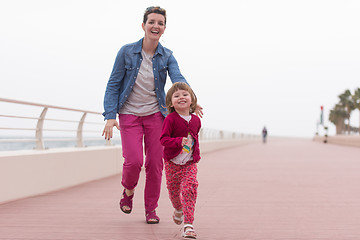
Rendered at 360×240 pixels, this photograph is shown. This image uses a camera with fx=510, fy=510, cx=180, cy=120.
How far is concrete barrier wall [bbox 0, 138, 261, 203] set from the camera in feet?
22.0

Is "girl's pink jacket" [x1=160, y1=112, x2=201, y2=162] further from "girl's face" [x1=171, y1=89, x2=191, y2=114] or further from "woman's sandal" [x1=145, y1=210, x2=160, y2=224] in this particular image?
"woman's sandal" [x1=145, y1=210, x2=160, y2=224]

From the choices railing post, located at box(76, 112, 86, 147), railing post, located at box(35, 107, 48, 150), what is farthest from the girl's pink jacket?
railing post, located at box(76, 112, 86, 147)

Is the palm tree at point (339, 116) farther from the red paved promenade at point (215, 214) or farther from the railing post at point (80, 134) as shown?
the red paved promenade at point (215, 214)

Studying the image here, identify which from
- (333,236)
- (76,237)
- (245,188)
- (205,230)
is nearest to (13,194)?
(76,237)

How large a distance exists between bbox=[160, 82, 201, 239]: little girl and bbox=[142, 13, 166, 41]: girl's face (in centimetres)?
67

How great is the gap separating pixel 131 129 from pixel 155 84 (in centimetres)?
48

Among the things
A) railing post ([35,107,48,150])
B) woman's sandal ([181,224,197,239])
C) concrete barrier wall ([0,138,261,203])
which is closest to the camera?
woman's sandal ([181,224,197,239])

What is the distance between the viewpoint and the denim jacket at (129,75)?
4.79 m

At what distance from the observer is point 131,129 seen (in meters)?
4.81

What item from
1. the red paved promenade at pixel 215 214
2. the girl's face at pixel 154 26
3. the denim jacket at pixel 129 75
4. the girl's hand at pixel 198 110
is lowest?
the red paved promenade at pixel 215 214

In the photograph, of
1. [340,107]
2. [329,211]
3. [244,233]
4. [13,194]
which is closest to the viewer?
[244,233]

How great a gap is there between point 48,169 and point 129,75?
3579 mm

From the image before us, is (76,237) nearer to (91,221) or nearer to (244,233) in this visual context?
(91,221)

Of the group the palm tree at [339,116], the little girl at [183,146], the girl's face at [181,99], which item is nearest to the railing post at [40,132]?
the little girl at [183,146]
